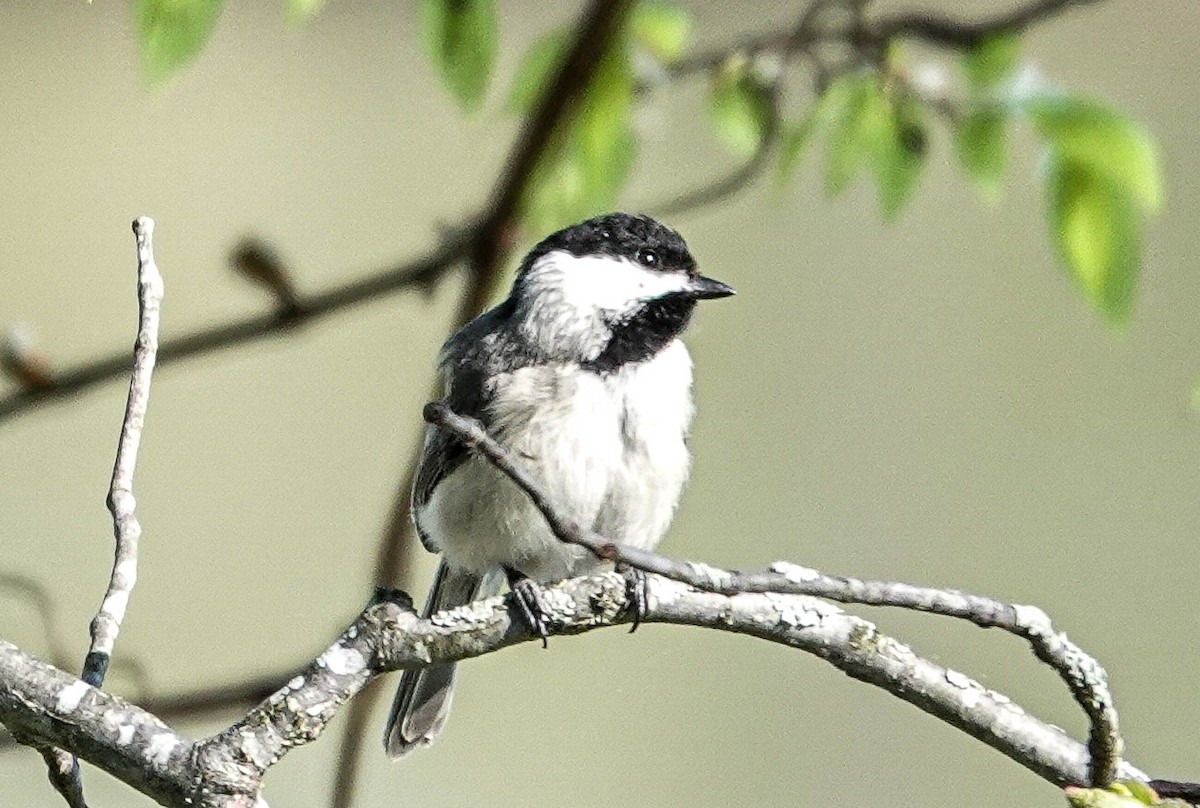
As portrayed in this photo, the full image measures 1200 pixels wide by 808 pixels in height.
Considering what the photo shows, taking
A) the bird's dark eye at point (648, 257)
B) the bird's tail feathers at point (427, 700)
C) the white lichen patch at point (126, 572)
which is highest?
the bird's dark eye at point (648, 257)

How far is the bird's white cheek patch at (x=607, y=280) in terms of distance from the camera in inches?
83.5

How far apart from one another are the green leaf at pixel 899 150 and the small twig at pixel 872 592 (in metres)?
0.82

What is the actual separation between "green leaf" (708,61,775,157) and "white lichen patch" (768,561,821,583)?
0.99 meters

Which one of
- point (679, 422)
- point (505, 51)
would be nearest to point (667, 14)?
point (679, 422)

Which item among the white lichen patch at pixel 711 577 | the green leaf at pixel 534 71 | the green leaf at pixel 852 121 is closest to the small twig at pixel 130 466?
the white lichen patch at pixel 711 577

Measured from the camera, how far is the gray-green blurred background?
5137 millimetres

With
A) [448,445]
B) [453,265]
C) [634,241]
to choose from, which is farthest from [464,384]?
[453,265]

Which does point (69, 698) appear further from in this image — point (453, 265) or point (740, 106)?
point (740, 106)

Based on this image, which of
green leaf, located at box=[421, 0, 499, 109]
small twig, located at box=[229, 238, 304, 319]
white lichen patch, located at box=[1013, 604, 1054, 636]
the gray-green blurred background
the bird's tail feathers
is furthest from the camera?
the gray-green blurred background

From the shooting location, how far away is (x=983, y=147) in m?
1.84

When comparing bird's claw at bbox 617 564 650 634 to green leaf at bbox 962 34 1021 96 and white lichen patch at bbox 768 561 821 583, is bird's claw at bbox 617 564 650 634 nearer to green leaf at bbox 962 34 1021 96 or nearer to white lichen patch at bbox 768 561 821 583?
white lichen patch at bbox 768 561 821 583

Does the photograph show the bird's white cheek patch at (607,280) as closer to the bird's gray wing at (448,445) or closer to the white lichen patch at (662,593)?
the bird's gray wing at (448,445)

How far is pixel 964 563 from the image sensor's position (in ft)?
18.3

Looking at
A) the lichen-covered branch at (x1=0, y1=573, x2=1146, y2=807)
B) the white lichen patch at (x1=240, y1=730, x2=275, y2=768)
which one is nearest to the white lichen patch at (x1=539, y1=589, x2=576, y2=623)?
the lichen-covered branch at (x1=0, y1=573, x2=1146, y2=807)
